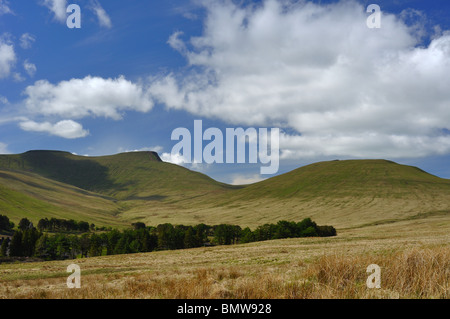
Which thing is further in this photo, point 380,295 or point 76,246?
point 76,246

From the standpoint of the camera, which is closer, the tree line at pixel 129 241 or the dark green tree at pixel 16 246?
the dark green tree at pixel 16 246

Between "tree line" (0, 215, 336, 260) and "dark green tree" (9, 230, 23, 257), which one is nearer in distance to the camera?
"dark green tree" (9, 230, 23, 257)

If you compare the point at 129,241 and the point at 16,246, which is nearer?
the point at 16,246

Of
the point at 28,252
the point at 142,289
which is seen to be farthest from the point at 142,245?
the point at 142,289

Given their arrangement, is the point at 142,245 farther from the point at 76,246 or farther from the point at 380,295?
the point at 380,295

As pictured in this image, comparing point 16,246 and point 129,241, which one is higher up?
point 129,241
